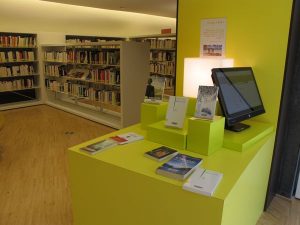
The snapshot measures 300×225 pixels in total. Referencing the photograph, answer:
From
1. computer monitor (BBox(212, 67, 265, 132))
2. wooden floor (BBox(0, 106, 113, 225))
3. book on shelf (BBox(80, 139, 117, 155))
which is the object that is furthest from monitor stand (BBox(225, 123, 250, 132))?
wooden floor (BBox(0, 106, 113, 225))

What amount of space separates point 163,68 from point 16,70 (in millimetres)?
3569

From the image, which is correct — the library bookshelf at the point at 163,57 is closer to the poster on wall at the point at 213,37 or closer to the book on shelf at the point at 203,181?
the poster on wall at the point at 213,37

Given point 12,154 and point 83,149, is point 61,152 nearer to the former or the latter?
point 12,154

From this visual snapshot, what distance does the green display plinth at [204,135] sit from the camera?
145 centimetres

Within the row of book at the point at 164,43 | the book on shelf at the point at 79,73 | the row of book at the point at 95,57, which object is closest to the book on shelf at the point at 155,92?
the row of book at the point at 95,57

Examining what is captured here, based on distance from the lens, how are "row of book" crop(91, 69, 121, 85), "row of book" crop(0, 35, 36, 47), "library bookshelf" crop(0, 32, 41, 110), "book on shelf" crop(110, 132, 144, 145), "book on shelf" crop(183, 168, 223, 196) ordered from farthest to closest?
"library bookshelf" crop(0, 32, 41, 110), "row of book" crop(0, 35, 36, 47), "row of book" crop(91, 69, 121, 85), "book on shelf" crop(110, 132, 144, 145), "book on shelf" crop(183, 168, 223, 196)

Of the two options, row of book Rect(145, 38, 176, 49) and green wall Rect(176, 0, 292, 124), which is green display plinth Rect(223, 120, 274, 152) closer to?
green wall Rect(176, 0, 292, 124)

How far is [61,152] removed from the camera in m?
3.49

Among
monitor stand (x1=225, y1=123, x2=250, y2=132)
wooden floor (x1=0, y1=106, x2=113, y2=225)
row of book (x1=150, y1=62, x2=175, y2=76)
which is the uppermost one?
row of book (x1=150, y1=62, x2=175, y2=76)

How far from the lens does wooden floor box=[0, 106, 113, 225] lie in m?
2.19

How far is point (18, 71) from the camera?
6035 mm

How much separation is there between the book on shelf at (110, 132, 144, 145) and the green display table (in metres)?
0.04

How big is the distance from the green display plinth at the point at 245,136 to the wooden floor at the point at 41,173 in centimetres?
81

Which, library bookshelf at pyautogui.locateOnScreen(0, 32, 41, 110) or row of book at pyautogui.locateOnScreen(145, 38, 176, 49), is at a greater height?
row of book at pyautogui.locateOnScreen(145, 38, 176, 49)
